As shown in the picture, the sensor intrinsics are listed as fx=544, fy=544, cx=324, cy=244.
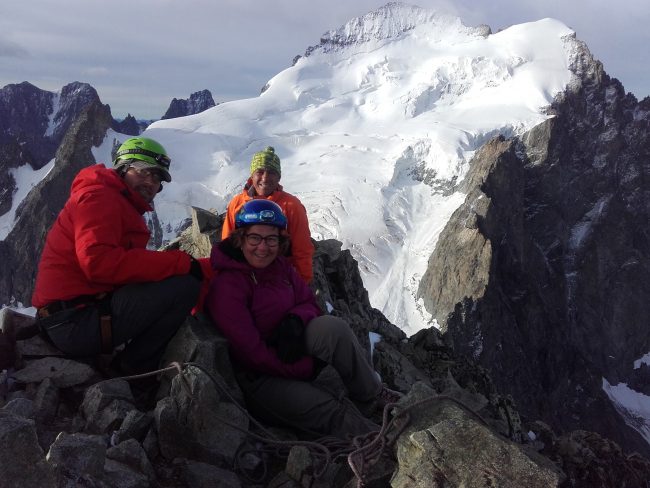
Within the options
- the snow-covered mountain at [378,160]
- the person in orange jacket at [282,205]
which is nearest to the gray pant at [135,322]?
the person in orange jacket at [282,205]

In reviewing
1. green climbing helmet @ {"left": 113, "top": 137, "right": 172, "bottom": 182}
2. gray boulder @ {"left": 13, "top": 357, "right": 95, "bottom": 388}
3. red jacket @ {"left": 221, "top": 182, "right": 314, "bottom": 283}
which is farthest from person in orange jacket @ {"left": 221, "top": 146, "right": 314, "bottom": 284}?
gray boulder @ {"left": 13, "top": 357, "right": 95, "bottom": 388}

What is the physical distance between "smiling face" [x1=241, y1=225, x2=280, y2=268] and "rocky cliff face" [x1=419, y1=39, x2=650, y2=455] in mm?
81986

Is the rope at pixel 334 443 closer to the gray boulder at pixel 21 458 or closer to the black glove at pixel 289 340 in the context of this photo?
the black glove at pixel 289 340

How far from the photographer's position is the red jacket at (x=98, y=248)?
5.61 m

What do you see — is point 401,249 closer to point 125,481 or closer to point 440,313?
point 440,313

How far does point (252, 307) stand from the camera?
246 inches

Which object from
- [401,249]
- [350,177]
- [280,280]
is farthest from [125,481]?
[350,177]

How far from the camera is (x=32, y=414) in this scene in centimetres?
525

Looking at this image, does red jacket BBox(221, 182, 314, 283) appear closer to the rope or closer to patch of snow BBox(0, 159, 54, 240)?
the rope

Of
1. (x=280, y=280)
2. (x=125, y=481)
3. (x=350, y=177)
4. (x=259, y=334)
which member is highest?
(x=350, y=177)

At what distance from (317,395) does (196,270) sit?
200cm

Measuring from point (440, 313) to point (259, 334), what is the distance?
103306 millimetres

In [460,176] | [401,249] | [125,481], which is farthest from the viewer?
[460,176]

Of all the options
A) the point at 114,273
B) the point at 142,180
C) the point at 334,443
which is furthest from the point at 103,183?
the point at 334,443
